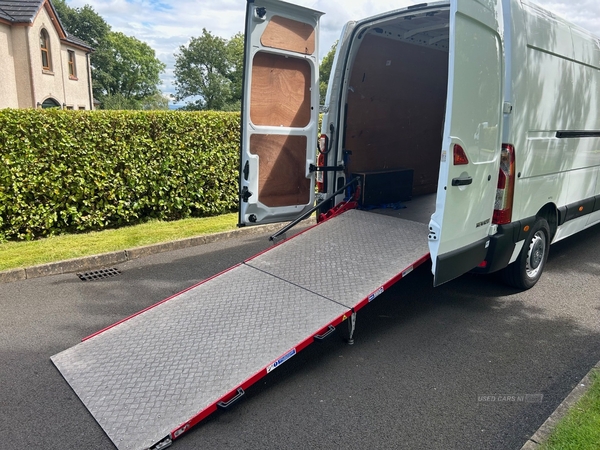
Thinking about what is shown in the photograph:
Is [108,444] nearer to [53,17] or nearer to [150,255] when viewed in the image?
[150,255]

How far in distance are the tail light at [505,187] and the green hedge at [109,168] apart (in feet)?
17.7

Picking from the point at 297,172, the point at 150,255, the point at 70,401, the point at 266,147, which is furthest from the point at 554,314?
the point at 150,255

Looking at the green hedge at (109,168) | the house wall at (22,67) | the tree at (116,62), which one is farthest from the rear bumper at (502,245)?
the tree at (116,62)

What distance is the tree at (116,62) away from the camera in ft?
185

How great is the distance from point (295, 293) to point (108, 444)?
178cm

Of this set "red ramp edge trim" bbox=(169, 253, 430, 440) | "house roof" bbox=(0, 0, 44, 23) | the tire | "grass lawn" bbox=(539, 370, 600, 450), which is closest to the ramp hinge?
"red ramp edge trim" bbox=(169, 253, 430, 440)

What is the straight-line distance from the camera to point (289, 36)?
4.85 metres

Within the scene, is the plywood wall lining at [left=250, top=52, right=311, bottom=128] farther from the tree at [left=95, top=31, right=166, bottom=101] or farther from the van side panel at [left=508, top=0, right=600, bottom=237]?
the tree at [left=95, top=31, right=166, bottom=101]

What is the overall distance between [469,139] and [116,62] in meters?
65.6

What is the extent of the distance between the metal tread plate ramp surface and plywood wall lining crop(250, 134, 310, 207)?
56 cm

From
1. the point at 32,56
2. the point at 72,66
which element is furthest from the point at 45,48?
the point at 72,66

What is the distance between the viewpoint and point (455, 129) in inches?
139

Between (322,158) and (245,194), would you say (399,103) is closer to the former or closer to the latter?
(322,158)

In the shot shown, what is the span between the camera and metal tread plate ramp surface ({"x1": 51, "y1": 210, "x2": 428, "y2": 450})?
115 inches
